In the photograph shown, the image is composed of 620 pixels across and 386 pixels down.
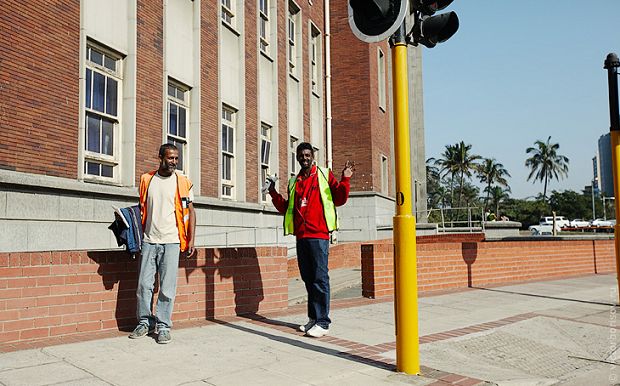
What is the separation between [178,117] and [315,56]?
1034 centimetres

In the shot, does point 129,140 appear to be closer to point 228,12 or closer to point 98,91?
point 98,91

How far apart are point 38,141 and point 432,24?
631cm

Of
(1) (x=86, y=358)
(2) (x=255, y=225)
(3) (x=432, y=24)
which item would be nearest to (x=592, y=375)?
(3) (x=432, y=24)

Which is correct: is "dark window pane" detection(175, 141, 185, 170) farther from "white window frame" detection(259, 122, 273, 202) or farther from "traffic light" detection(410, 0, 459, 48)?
"traffic light" detection(410, 0, 459, 48)

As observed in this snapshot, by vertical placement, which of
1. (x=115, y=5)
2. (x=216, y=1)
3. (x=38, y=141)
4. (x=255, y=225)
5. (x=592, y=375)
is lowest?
(x=592, y=375)

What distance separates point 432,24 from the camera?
4797 mm

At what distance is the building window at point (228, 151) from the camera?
14.2 metres

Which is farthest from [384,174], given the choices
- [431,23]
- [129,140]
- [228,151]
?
[431,23]

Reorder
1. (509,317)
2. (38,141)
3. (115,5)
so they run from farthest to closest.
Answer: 1. (115,5)
2. (38,141)
3. (509,317)

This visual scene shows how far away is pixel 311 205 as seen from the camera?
610 cm

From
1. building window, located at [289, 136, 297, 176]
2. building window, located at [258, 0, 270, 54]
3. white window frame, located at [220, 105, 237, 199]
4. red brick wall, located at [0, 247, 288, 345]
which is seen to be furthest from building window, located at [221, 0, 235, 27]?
red brick wall, located at [0, 247, 288, 345]

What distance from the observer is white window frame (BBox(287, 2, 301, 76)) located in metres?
18.9

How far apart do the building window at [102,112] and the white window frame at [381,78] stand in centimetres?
1528

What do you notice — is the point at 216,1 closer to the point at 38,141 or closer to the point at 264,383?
the point at 38,141
